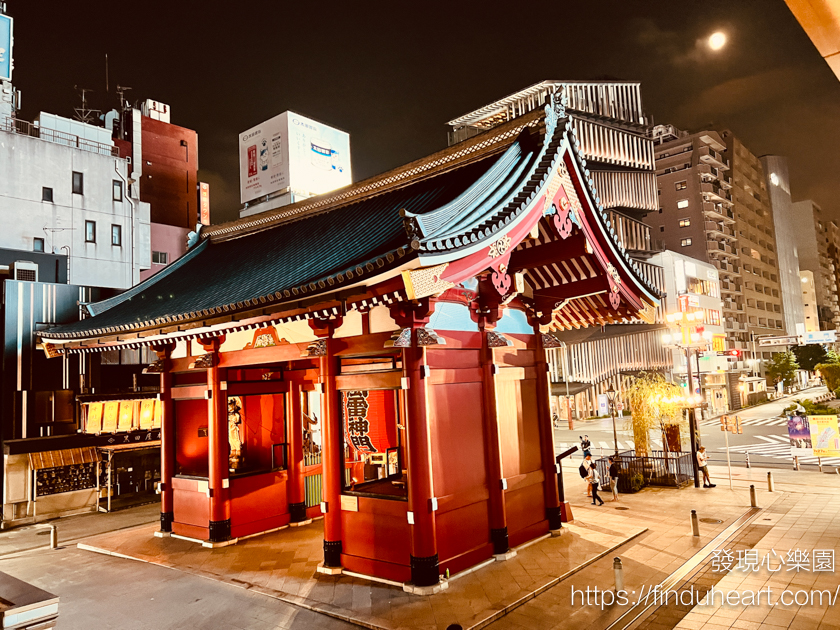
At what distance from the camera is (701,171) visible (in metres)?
67.7

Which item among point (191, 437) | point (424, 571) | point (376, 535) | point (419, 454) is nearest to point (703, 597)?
point (424, 571)

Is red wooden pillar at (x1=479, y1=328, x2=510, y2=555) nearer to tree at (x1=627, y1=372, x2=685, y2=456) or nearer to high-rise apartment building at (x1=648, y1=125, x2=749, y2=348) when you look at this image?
tree at (x1=627, y1=372, x2=685, y2=456)

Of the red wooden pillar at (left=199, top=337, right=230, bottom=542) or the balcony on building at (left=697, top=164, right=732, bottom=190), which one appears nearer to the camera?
the red wooden pillar at (left=199, top=337, right=230, bottom=542)

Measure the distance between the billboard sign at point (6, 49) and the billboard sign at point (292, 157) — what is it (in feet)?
50.3

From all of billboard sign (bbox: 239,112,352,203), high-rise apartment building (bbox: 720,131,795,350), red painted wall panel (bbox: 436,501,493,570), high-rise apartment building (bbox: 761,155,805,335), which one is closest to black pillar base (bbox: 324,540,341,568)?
red painted wall panel (bbox: 436,501,493,570)

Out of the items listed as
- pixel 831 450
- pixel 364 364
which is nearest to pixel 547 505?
pixel 364 364

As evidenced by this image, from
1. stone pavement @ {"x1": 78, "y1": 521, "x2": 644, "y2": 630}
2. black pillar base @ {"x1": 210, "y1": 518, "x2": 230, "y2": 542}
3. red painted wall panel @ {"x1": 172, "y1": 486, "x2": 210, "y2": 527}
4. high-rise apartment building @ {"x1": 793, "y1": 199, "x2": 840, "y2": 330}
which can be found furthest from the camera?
high-rise apartment building @ {"x1": 793, "y1": 199, "x2": 840, "y2": 330}

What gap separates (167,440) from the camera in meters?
14.9

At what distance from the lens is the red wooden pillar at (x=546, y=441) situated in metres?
13.1

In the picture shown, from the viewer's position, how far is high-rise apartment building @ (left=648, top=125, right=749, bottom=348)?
66.9 metres

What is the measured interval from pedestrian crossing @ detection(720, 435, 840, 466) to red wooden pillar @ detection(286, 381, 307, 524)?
74.3 ft

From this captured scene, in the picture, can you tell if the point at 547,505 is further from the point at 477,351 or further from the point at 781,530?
the point at 781,530

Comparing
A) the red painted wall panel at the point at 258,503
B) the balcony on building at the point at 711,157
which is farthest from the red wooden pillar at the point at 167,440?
the balcony on building at the point at 711,157

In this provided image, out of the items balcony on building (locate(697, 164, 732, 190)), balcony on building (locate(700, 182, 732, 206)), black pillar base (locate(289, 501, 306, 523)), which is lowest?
black pillar base (locate(289, 501, 306, 523))
